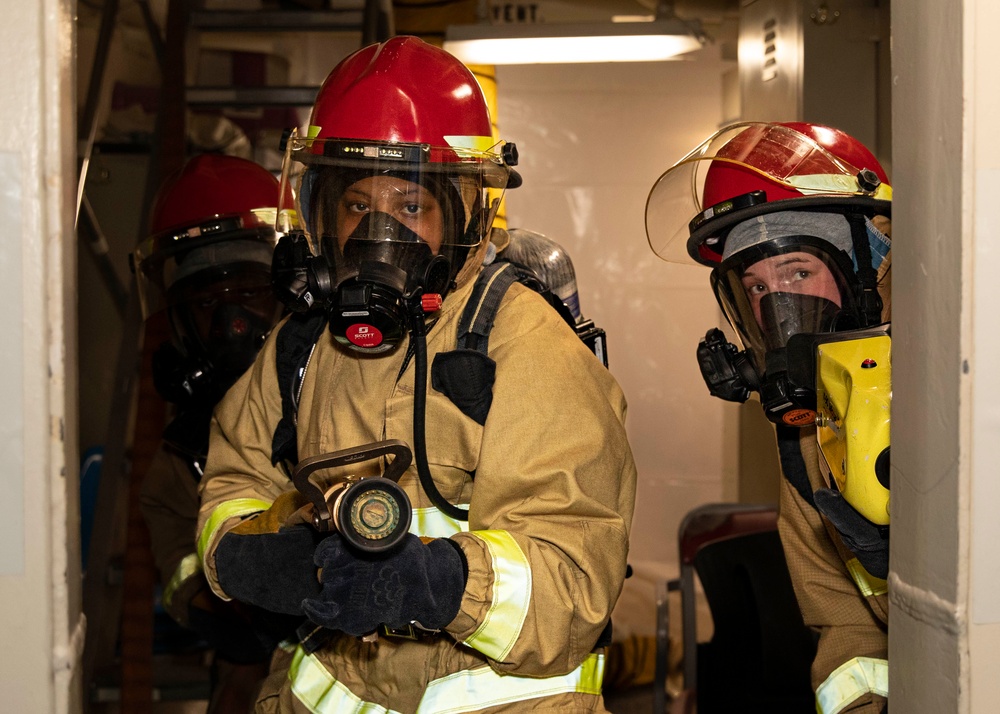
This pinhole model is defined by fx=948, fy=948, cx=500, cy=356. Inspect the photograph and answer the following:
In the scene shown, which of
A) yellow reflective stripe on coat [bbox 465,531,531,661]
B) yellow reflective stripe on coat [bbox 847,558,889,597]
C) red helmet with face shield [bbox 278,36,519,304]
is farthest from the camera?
yellow reflective stripe on coat [bbox 847,558,889,597]

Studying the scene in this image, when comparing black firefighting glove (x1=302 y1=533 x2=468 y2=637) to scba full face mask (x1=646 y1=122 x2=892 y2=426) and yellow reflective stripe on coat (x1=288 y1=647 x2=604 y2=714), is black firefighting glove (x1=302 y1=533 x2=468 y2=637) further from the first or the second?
scba full face mask (x1=646 y1=122 x2=892 y2=426)

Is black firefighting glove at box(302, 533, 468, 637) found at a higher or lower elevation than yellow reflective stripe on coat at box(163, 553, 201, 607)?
higher

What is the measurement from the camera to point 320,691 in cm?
174

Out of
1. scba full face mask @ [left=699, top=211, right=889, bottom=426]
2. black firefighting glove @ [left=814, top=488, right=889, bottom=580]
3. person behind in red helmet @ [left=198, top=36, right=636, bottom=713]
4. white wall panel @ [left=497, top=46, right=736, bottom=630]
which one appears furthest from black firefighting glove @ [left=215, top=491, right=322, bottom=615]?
white wall panel @ [left=497, top=46, right=736, bottom=630]

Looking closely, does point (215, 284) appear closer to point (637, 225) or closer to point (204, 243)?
point (204, 243)

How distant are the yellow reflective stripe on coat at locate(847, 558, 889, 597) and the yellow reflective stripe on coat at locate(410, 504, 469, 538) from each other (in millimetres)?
847

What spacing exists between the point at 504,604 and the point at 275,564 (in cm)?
42

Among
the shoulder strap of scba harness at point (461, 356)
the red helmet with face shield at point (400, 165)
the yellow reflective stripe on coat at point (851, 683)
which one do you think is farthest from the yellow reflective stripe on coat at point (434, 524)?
the yellow reflective stripe on coat at point (851, 683)

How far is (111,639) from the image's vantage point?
12.5 feet

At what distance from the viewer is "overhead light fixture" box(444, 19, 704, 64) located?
358 centimetres

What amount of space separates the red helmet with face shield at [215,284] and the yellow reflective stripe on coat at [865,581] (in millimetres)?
1749

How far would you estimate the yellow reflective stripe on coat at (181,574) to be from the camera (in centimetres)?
272

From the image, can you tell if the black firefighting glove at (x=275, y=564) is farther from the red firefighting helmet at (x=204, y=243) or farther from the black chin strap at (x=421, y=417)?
the red firefighting helmet at (x=204, y=243)

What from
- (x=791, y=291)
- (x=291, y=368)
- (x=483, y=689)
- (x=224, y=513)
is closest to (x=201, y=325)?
(x=291, y=368)
